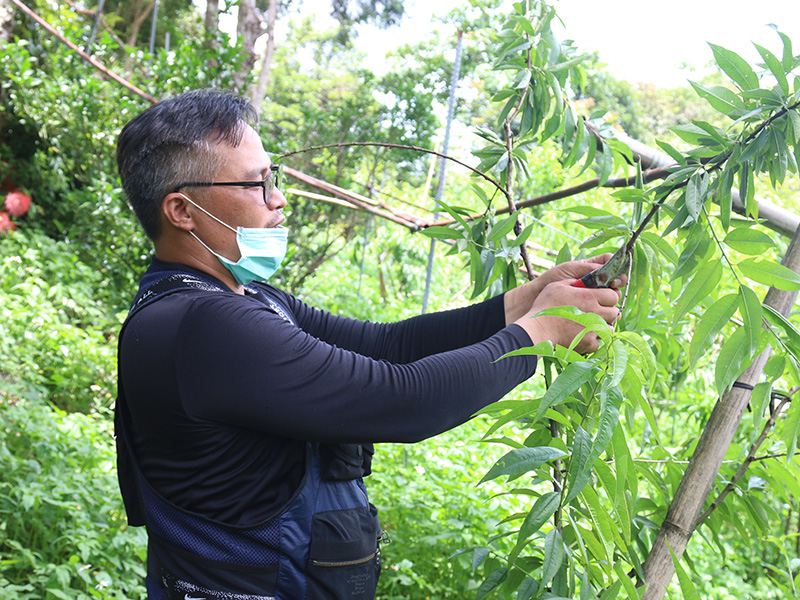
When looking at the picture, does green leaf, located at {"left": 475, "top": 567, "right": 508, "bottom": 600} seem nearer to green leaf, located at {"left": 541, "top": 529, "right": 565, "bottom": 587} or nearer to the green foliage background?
the green foliage background

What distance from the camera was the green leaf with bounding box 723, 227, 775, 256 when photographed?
1.01 meters

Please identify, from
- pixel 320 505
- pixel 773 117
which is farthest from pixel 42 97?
pixel 773 117

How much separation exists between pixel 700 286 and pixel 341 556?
0.73 metres

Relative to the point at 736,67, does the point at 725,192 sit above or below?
below

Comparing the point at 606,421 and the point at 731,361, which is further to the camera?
the point at 731,361

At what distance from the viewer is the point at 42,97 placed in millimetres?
5582

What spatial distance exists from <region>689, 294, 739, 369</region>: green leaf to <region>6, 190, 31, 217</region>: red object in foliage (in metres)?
6.28

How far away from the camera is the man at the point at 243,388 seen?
1069 millimetres

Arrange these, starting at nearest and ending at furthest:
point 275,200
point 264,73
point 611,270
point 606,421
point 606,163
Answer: point 606,421 → point 611,270 → point 275,200 → point 606,163 → point 264,73

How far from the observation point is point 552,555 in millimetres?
986

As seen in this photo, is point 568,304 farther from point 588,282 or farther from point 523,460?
point 523,460

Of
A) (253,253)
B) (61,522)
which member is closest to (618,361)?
(253,253)

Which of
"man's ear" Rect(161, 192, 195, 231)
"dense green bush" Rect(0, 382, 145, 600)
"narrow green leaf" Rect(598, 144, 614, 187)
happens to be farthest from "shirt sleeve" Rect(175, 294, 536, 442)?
"dense green bush" Rect(0, 382, 145, 600)

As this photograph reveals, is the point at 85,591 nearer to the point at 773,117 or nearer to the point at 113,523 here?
the point at 113,523
